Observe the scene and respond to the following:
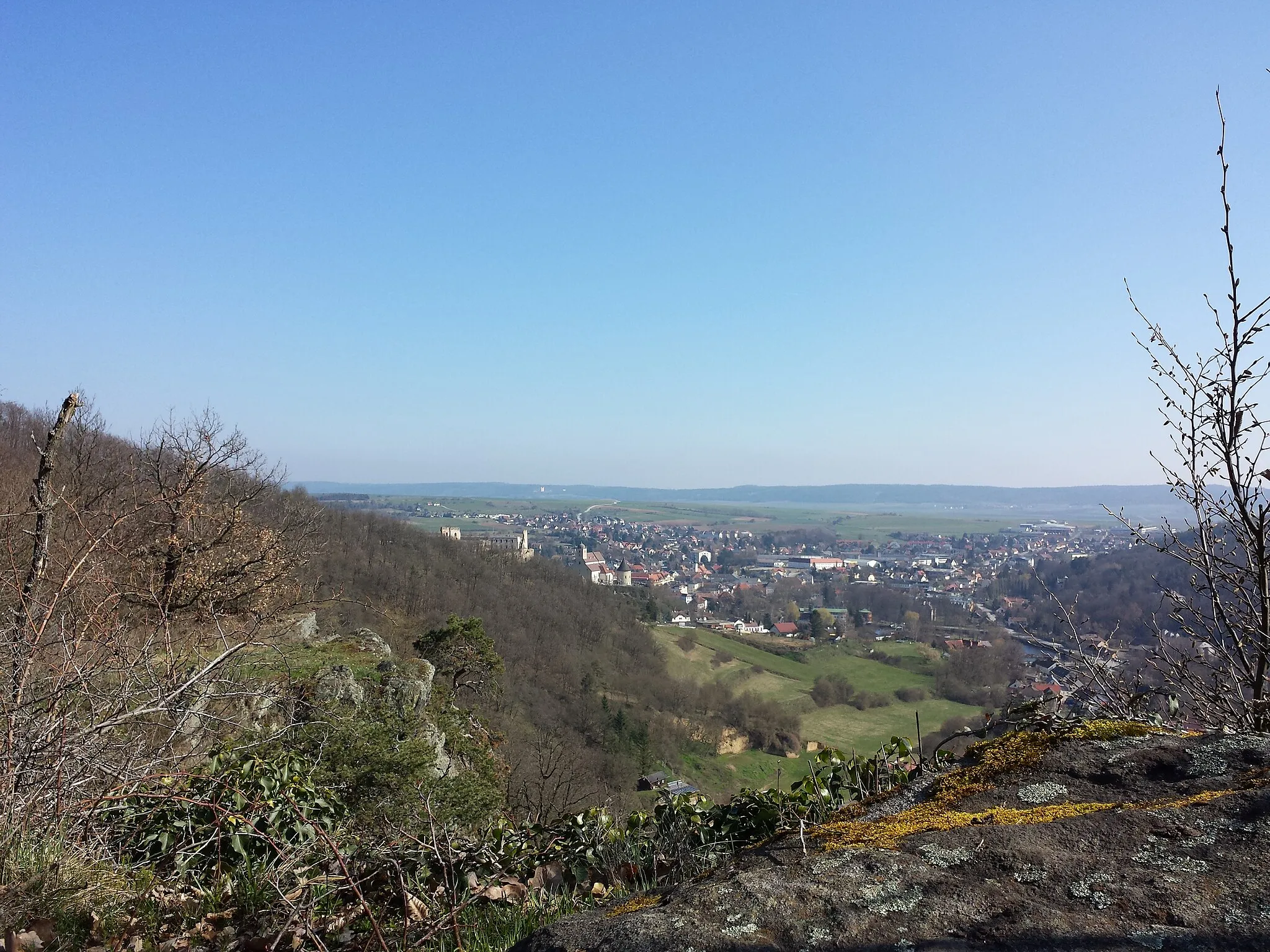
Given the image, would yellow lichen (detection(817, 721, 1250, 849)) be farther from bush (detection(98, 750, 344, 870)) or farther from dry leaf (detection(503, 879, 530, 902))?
bush (detection(98, 750, 344, 870))

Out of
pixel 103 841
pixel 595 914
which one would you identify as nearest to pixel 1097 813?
pixel 595 914

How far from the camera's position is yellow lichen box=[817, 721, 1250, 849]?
71.4 inches

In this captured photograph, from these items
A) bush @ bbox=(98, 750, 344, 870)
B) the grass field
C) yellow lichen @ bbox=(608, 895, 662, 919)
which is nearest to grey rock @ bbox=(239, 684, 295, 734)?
bush @ bbox=(98, 750, 344, 870)

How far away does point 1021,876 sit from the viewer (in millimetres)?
1520

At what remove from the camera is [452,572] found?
58.6m

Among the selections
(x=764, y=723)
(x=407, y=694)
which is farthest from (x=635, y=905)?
(x=764, y=723)

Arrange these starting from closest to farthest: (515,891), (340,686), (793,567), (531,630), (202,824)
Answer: (515,891), (202,824), (340,686), (531,630), (793,567)

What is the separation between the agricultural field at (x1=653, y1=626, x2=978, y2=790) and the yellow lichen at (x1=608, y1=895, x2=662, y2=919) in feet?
126

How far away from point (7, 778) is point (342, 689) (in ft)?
42.5

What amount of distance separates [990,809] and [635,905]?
39.3 inches

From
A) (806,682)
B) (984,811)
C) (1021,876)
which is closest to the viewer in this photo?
(1021,876)

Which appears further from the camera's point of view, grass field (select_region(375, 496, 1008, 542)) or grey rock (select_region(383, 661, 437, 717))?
grass field (select_region(375, 496, 1008, 542))

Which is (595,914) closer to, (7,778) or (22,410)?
(7,778)

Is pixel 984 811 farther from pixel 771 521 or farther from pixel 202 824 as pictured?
pixel 771 521
